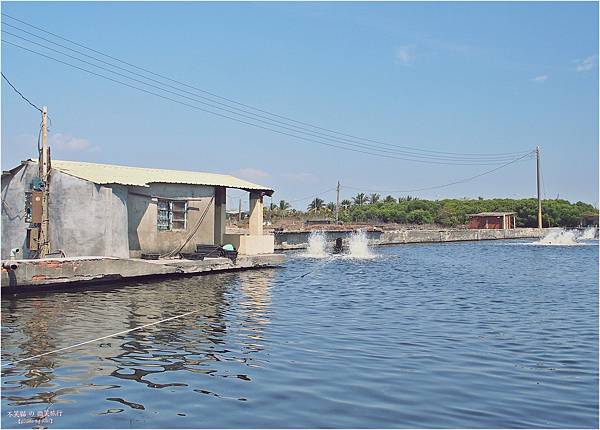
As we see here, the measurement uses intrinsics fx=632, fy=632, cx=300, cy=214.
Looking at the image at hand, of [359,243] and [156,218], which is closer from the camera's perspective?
[156,218]

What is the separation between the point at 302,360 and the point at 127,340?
405 cm

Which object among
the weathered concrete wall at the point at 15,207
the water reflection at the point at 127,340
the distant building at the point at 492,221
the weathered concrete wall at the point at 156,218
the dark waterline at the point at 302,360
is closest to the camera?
the dark waterline at the point at 302,360

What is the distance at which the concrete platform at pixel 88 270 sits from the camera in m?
20.2

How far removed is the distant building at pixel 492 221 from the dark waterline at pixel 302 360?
7552cm

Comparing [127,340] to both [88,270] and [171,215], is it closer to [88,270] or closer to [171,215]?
[88,270]

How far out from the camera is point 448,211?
119125 millimetres

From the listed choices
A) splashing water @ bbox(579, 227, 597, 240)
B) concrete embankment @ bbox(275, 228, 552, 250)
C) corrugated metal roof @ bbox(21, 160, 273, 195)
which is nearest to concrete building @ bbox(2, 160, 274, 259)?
corrugated metal roof @ bbox(21, 160, 273, 195)

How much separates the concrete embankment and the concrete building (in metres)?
21.9

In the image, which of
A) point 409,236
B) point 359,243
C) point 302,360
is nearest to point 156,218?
point 302,360

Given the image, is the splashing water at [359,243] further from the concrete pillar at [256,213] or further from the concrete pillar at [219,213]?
the concrete pillar at [219,213]

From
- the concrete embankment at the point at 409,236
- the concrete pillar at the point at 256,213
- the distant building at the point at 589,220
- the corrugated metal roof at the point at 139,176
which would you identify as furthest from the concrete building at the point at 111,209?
the distant building at the point at 589,220

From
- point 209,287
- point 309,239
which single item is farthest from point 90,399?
point 309,239

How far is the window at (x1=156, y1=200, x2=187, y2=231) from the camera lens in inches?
1130

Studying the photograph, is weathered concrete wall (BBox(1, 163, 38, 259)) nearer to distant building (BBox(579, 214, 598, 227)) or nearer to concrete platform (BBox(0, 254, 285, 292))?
concrete platform (BBox(0, 254, 285, 292))
